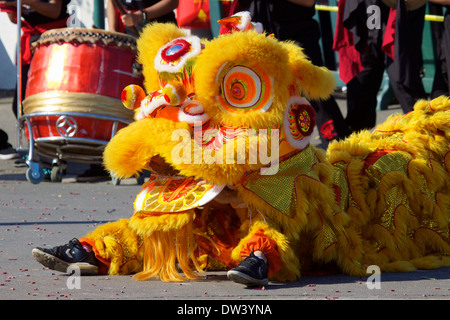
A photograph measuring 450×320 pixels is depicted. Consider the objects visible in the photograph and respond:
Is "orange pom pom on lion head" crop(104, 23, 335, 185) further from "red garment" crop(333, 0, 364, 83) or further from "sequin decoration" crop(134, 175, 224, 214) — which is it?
"red garment" crop(333, 0, 364, 83)

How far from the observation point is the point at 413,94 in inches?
231

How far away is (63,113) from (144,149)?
2.88 metres

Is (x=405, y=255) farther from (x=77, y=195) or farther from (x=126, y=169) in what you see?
(x=77, y=195)

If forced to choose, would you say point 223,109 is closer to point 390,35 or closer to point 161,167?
point 161,167

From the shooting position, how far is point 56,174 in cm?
663

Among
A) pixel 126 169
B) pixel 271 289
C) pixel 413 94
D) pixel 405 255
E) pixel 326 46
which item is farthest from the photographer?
pixel 326 46

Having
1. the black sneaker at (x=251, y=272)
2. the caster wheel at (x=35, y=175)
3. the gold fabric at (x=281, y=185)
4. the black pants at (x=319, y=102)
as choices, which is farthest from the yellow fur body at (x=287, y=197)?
the caster wheel at (x=35, y=175)

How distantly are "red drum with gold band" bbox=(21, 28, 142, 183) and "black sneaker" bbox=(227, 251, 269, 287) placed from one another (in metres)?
3.15

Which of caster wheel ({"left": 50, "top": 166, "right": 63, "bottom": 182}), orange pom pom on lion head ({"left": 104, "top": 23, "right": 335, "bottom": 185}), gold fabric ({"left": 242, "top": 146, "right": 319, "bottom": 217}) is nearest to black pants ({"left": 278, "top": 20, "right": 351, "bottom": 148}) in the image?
caster wheel ({"left": 50, "top": 166, "right": 63, "bottom": 182})

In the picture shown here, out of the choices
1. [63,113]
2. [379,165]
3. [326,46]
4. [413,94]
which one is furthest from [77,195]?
[326,46]

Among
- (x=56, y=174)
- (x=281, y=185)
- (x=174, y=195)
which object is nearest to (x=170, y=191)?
(x=174, y=195)

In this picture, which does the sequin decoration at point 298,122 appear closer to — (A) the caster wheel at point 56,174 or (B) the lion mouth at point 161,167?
(B) the lion mouth at point 161,167

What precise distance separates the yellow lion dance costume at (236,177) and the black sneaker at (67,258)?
0.06 metres

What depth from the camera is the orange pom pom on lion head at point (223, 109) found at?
125 inches
